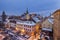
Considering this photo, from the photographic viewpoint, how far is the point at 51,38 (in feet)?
9.23

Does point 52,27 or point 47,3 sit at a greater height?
point 47,3

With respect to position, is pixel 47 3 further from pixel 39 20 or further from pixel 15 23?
pixel 15 23

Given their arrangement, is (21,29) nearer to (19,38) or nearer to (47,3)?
(19,38)

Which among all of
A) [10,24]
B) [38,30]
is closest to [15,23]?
[10,24]

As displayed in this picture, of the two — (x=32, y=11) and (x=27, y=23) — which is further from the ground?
(x=32, y=11)

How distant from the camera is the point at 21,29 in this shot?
290cm

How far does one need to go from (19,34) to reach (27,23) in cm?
28

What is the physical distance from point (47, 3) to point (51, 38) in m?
0.72

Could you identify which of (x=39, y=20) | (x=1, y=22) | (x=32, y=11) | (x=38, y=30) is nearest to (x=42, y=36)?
(x=38, y=30)

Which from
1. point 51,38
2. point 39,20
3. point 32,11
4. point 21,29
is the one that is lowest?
point 51,38

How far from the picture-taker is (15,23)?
295 cm

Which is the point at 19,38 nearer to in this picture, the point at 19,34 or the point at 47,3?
the point at 19,34

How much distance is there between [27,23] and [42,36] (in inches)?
15.9

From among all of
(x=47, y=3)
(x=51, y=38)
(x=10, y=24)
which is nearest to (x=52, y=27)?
(x=51, y=38)
